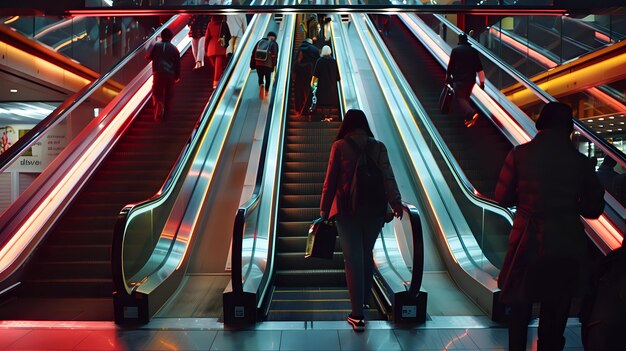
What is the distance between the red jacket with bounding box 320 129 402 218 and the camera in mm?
3850

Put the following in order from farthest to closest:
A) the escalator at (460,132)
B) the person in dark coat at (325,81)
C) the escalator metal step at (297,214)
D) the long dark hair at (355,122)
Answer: the person in dark coat at (325,81) → the escalator at (460,132) → the escalator metal step at (297,214) → the long dark hair at (355,122)

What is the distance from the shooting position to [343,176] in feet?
12.7

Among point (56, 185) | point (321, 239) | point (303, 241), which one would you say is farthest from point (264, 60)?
point (321, 239)

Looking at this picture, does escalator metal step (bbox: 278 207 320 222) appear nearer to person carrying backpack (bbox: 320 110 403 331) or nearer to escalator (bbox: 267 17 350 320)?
escalator (bbox: 267 17 350 320)

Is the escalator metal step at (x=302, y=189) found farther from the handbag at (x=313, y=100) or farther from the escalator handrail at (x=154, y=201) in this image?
the handbag at (x=313, y=100)

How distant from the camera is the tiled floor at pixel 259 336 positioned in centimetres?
359

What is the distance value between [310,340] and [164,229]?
2335 millimetres

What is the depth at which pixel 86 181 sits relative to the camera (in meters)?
6.86

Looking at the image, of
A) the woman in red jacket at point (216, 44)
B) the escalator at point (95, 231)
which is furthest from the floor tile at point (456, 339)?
the woman in red jacket at point (216, 44)

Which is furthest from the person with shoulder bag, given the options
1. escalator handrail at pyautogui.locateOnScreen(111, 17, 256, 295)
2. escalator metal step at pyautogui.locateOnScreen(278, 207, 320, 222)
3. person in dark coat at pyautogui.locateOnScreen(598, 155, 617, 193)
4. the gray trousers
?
the gray trousers

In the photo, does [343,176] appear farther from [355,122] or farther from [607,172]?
[607,172]

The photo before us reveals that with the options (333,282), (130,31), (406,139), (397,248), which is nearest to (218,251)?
(333,282)

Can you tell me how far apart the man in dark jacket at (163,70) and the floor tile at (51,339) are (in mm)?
5269

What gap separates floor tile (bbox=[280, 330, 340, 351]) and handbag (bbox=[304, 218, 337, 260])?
571 millimetres
